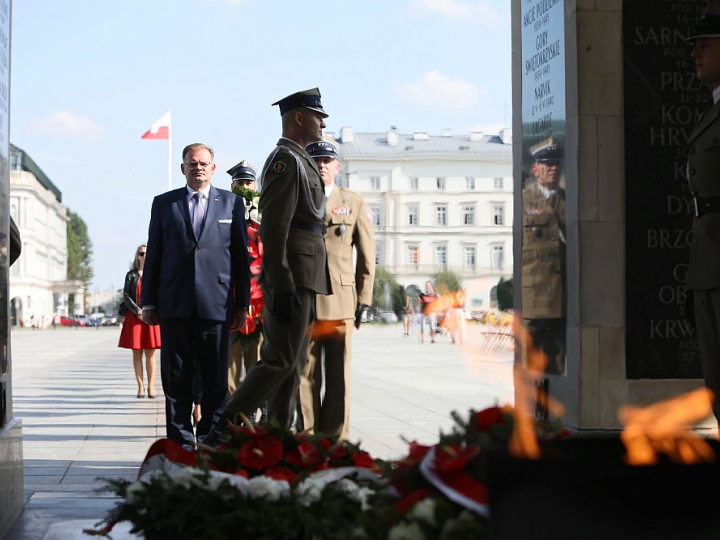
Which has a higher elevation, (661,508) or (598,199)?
(598,199)

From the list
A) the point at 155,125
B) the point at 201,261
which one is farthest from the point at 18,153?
the point at 201,261

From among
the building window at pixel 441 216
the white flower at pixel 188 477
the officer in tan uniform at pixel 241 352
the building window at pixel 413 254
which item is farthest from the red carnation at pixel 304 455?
the building window at pixel 441 216

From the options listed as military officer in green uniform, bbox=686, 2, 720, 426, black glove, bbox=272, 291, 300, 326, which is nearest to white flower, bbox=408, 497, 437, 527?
military officer in green uniform, bbox=686, 2, 720, 426

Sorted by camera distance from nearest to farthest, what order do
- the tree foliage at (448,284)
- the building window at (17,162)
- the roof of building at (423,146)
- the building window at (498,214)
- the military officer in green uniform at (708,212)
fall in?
the tree foliage at (448,284), the military officer in green uniform at (708,212), the building window at (498,214), the roof of building at (423,146), the building window at (17,162)

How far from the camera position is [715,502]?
2154 mm

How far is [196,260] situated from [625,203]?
7.71 feet

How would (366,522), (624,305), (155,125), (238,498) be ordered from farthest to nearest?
1. (155,125)
2. (624,305)
3. (238,498)
4. (366,522)

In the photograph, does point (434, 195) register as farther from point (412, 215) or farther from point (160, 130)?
point (160, 130)

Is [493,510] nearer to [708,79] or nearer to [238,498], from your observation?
[238,498]

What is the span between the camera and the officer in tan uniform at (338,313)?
6.37 m

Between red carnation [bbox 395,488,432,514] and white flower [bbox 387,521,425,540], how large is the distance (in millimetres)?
99

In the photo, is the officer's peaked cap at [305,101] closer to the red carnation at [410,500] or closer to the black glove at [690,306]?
the black glove at [690,306]

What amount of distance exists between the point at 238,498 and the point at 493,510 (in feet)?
3.69

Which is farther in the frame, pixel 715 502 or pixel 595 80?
pixel 595 80
